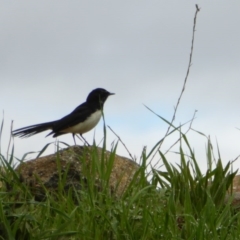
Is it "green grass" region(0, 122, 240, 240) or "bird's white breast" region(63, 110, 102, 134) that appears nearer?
"green grass" region(0, 122, 240, 240)

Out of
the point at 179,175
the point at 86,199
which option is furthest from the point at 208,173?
the point at 86,199

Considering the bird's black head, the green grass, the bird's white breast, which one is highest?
the bird's black head

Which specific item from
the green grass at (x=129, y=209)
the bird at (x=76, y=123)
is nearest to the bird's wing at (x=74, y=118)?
the bird at (x=76, y=123)

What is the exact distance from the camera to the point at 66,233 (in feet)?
15.0

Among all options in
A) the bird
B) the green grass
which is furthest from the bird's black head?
the green grass

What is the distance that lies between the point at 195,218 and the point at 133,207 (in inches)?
18.2

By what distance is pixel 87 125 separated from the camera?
10711 mm

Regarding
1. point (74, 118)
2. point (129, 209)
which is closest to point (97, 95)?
point (74, 118)

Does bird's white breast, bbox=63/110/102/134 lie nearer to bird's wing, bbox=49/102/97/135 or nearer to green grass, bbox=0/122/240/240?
bird's wing, bbox=49/102/97/135

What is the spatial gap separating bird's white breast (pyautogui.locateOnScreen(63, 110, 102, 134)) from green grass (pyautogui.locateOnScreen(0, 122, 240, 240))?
5199 millimetres

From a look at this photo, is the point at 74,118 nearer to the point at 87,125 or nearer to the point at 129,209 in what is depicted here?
the point at 87,125

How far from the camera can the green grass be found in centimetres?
470

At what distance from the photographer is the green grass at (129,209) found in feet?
15.4

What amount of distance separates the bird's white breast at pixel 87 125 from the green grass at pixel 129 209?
5199 mm
